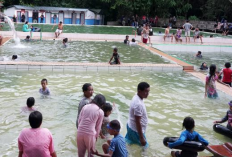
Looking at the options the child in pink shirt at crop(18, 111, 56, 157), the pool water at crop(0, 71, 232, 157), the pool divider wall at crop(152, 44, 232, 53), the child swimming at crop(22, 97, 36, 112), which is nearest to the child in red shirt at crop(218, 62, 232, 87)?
the pool water at crop(0, 71, 232, 157)

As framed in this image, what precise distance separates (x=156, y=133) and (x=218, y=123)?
1693 millimetres

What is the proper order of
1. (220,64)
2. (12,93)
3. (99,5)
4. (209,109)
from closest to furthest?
(209,109) < (12,93) < (220,64) < (99,5)

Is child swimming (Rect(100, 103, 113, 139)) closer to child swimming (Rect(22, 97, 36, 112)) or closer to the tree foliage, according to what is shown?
child swimming (Rect(22, 97, 36, 112))

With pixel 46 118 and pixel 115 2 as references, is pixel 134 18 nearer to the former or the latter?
pixel 115 2

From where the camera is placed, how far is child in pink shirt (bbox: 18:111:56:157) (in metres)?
3.90

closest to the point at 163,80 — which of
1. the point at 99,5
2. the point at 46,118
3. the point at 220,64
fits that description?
the point at 46,118

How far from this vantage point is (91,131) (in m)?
4.39

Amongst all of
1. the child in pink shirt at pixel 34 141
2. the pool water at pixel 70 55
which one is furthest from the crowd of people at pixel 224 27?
the child in pink shirt at pixel 34 141

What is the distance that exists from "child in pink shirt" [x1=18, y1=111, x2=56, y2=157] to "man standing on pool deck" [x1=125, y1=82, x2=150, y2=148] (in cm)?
162

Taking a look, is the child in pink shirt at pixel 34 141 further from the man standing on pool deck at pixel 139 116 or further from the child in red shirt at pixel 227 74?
the child in red shirt at pixel 227 74

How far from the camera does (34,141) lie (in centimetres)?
391

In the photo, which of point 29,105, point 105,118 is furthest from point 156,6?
point 105,118

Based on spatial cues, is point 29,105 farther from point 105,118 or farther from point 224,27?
point 224,27

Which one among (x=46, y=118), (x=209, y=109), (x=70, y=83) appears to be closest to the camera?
(x=46, y=118)
